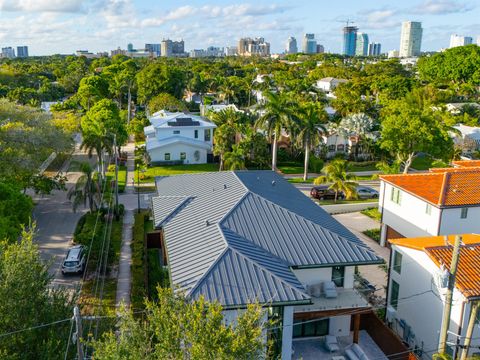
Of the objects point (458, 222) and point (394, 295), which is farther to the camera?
point (458, 222)

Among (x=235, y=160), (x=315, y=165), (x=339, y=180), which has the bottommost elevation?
(x=315, y=165)

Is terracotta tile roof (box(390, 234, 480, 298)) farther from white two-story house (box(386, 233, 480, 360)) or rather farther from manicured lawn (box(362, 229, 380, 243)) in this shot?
manicured lawn (box(362, 229, 380, 243))

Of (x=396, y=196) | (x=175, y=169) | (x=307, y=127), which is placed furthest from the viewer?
(x=175, y=169)

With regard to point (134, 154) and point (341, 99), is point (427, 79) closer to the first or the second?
point (341, 99)

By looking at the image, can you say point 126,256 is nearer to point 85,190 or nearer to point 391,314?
point 85,190

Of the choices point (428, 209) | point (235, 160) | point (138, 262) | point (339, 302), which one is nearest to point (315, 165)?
point (235, 160)

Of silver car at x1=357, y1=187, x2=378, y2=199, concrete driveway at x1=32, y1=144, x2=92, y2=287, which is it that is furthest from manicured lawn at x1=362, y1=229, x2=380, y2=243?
concrete driveway at x1=32, y1=144, x2=92, y2=287

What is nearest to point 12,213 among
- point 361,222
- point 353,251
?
point 353,251
